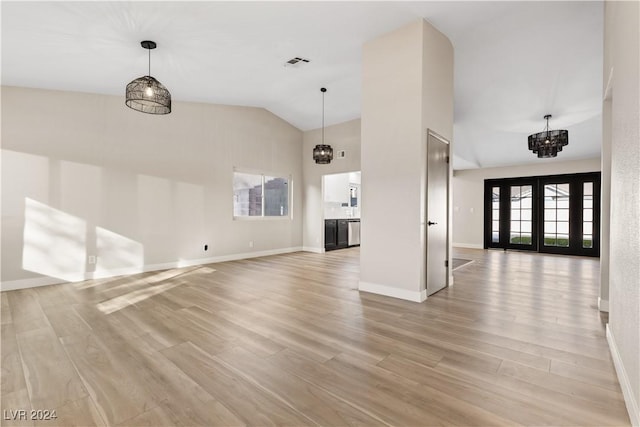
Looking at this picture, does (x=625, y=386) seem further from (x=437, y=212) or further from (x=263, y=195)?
(x=263, y=195)

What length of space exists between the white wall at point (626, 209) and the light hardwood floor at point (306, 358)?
0.18 metres

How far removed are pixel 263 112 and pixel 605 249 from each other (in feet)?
20.6

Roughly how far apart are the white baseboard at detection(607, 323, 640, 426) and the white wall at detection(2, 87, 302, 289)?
5.77 metres

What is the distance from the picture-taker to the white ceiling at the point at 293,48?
3.13m

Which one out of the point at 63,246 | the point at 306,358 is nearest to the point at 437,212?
the point at 306,358

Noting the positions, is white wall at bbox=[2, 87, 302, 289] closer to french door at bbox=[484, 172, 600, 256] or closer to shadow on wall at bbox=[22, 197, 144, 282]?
shadow on wall at bbox=[22, 197, 144, 282]

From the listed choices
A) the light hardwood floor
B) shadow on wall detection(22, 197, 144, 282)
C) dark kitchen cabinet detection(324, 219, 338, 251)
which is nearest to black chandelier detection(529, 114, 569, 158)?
the light hardwood floor

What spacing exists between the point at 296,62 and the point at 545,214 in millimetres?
7306

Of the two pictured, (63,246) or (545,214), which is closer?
(63,246)

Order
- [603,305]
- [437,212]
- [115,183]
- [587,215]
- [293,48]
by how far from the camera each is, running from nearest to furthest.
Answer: [603,305]
[437,212]
[293,48]
[115,183]
[587,215]

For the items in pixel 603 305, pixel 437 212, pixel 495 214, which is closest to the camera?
pixel 603 305

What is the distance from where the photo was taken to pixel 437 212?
3941 millimetres

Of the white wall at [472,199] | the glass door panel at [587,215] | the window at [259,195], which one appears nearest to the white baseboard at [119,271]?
the window at [259,195]

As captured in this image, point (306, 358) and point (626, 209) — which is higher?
point (626, 209)
